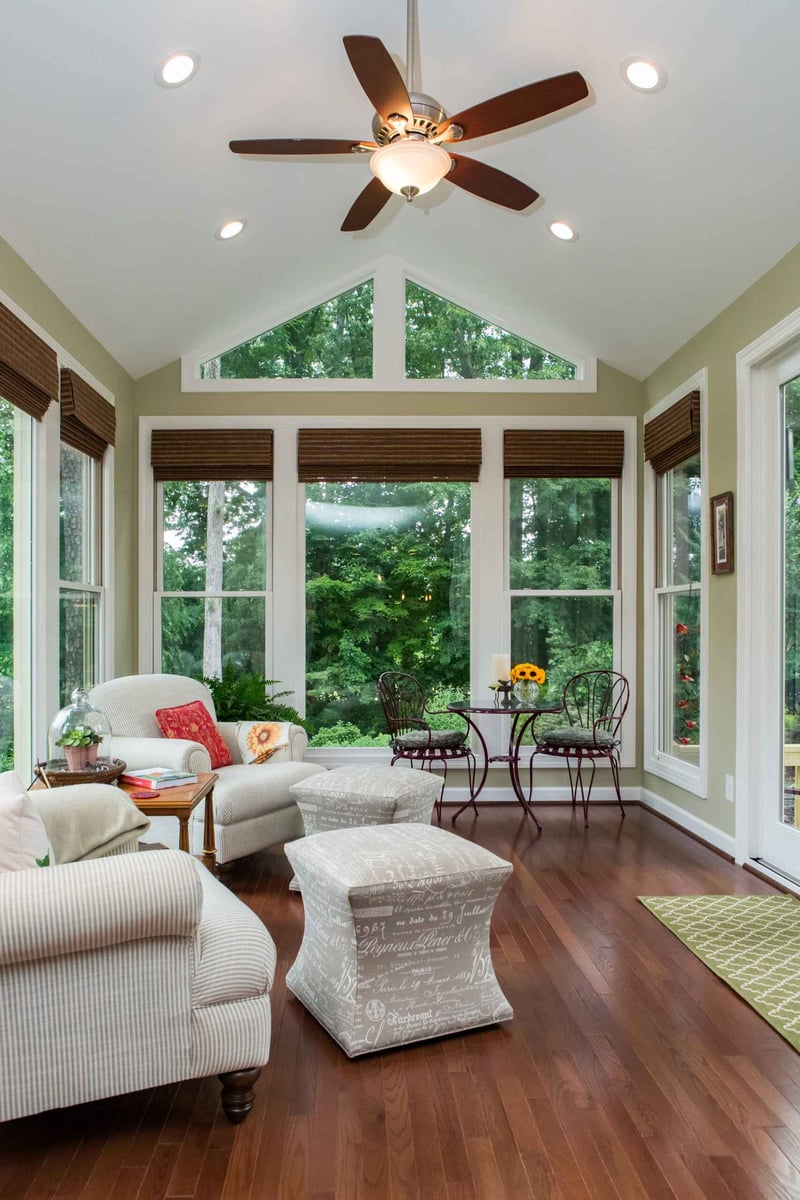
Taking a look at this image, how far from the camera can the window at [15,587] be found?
389 centimetres

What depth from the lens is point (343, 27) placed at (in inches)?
135

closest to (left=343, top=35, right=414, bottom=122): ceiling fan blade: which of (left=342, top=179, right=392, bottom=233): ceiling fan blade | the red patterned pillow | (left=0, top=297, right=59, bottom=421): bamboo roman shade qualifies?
(left=342, top=179, right=392, bottom=233): ceiling fan blade

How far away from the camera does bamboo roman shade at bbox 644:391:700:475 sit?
5.00 metres

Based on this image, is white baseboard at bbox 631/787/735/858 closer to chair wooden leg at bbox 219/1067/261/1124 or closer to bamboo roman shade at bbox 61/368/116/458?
chair wooden leg at bbox 219/1067/261/1124

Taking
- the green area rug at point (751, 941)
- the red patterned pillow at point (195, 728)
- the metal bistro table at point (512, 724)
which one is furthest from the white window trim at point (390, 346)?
the green area rug at point (751, 941)

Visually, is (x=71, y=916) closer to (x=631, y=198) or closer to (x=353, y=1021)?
(x=353, y=1021)

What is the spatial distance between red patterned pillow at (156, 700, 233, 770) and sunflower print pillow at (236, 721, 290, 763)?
9 cm

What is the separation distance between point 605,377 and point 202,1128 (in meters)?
5.06

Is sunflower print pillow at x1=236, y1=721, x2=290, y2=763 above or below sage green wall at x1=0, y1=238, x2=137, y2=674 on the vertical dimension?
below

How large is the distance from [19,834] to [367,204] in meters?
2.59

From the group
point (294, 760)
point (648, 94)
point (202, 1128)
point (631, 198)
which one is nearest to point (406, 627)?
point (294, 760)

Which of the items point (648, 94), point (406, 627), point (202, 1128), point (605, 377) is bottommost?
point (202, 1128)

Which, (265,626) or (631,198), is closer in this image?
(631,198)

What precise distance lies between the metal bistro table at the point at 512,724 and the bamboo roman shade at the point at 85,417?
2.44 meters
